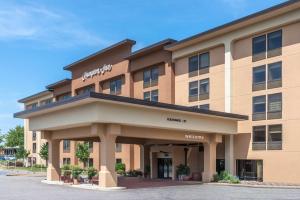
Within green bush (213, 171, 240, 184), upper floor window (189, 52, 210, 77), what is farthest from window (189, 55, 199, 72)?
green bush (213, 171, 240, 184)

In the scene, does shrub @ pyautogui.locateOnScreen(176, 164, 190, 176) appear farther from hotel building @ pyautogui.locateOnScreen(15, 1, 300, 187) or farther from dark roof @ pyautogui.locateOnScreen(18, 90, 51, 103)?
dark roof @ pyautogui.locateOnScreen(18, 90, 51, 103)

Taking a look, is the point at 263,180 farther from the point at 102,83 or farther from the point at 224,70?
the point at 102,83

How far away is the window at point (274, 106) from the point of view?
37344 millimetres

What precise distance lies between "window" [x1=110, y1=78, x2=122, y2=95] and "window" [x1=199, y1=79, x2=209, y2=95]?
16127 millimetres

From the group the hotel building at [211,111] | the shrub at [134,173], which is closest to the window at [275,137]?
the hotel building at [211,111]

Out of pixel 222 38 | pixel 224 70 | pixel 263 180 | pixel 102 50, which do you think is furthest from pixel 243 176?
pixel 102 50

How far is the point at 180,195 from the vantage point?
89.3 ft

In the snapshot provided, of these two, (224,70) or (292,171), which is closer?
(292,171)

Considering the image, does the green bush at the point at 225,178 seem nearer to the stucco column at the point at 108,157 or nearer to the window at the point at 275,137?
the window at the point at 275,137

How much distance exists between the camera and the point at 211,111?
37625mm

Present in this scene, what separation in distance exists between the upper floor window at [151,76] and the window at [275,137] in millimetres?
17358

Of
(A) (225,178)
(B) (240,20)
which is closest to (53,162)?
(A) (225,178)

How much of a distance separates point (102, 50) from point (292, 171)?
32.7 m

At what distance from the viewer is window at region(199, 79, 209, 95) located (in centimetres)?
4400
